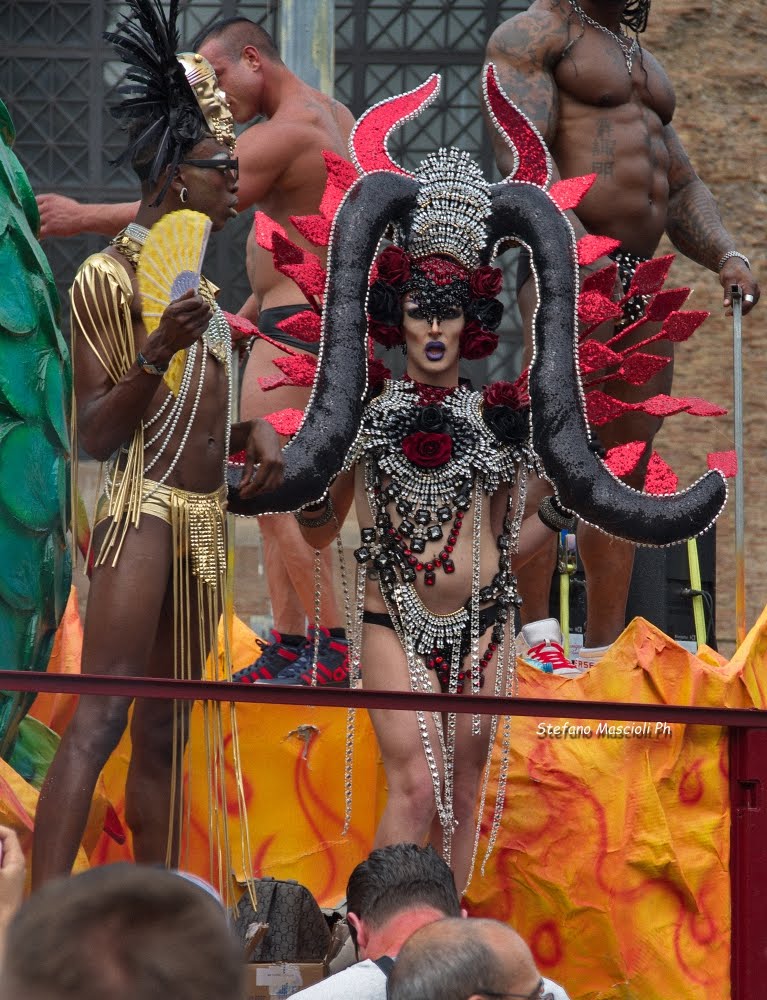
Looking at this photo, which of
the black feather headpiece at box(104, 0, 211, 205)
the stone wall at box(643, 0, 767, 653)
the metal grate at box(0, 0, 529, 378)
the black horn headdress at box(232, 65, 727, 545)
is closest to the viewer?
the black feather headpiece at box(104, 0, 211, 205)

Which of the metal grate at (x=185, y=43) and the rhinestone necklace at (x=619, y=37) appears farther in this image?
the metal grate at (x=185, y=43)

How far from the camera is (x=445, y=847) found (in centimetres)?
411

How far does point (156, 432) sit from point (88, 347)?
257mm

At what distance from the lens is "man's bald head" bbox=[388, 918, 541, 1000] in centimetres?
231

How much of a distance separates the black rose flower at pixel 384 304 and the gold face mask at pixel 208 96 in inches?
20.9

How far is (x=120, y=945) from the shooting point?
137 cm

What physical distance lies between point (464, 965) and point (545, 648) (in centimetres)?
341

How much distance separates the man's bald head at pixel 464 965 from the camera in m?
2.31

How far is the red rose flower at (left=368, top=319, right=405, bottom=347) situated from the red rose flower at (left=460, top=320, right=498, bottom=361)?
167mm

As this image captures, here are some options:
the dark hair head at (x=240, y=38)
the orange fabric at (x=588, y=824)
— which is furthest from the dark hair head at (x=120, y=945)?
the dark hair head at (x=240, y=38)

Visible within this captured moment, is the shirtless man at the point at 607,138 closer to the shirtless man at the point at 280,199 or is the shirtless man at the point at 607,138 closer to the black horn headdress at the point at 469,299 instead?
the shirtless man at the point at 280,199

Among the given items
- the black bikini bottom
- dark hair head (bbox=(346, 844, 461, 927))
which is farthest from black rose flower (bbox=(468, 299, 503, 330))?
dark hair head (bbox=(346, 844, 461, 927))

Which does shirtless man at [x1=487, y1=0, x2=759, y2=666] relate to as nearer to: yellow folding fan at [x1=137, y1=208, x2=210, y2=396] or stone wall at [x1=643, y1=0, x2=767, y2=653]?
yellow folding fan at [x1=137, y1=208, x2=210, y2=396]

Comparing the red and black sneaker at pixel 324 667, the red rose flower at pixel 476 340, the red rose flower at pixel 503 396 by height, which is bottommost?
the red and black sneaker at pixel 324 667
